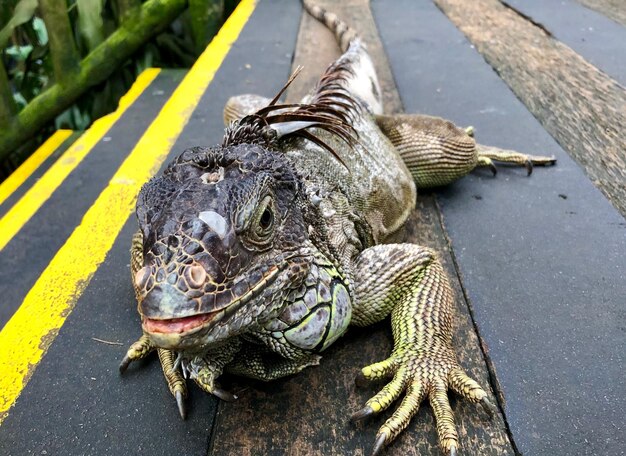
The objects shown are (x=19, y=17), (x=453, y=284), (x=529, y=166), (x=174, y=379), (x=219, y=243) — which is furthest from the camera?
(x=19, y=17)

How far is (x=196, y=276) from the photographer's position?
5.23 feet

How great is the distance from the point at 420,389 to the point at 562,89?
414 centimetres

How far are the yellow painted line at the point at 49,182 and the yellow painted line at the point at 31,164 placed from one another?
579 millimetres

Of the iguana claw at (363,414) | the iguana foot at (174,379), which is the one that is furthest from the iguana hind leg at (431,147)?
the iguana foot at (174,379)

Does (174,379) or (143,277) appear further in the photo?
(174,379)

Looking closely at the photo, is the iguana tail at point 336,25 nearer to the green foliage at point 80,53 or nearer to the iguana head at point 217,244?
the green foliage at point 80,53

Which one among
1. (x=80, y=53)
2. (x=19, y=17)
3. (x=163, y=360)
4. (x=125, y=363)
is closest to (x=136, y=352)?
(x=125, y=363)

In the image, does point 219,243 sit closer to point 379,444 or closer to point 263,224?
point 263,224

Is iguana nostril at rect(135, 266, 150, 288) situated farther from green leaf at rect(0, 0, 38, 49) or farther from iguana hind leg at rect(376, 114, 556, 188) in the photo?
green leaf at rect(0, 0, 38, 49)

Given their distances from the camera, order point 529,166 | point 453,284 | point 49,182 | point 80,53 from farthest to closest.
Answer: point 80,53 → point 49,182 → point 529,166 → point 453,284

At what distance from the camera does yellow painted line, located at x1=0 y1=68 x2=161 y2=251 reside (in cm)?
432

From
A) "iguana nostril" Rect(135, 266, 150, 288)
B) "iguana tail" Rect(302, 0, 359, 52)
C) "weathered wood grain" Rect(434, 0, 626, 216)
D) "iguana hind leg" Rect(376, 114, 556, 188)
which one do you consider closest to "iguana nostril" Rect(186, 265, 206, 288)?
"iguana nostril" Rect(135, 266, 150, 288)

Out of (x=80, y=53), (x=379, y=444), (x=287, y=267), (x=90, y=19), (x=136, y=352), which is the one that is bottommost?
(x=80, y=53)

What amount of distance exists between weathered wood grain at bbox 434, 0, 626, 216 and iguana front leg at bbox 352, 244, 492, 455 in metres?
1.79
